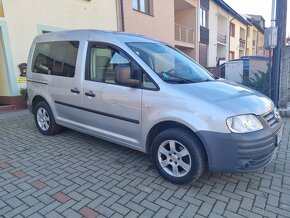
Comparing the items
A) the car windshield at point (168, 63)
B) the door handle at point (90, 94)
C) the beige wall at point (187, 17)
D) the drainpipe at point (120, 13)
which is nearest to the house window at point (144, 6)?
the drainpipe at point (120, 13)

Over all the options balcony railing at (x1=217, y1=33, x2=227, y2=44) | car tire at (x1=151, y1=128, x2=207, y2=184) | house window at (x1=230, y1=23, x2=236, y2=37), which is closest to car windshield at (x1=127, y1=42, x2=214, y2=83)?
car tire at (x1=151, y1=128, x2=207, y2=184)

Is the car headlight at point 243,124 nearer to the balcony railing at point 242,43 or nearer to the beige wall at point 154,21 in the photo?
the beige wall at point 154,21

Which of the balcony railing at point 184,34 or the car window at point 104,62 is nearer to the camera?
the car window at point 104,62

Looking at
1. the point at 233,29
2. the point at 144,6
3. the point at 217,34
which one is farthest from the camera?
the point at 233,29

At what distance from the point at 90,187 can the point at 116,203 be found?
1.56 feet

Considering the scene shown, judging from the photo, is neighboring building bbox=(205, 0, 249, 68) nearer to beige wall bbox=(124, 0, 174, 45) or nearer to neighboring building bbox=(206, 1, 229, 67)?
neighboring building bbox=(206, 1, 229, 67)

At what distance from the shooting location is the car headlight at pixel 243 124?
2615 mm

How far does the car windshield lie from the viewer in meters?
3.26

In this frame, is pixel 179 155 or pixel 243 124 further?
pixel 179 155

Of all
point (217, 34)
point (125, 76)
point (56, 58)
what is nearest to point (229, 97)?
point (125, 76)

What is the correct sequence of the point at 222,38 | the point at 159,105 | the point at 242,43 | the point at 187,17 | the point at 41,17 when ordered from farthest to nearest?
the point at 242,43 → the point at 222,38 → the point at 187,17 → the point at 41,17 → the point at 159,105

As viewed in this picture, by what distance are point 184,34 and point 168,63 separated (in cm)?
1538

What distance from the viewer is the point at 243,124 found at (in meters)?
2.65

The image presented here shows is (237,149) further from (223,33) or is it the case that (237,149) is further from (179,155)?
(223,33)
